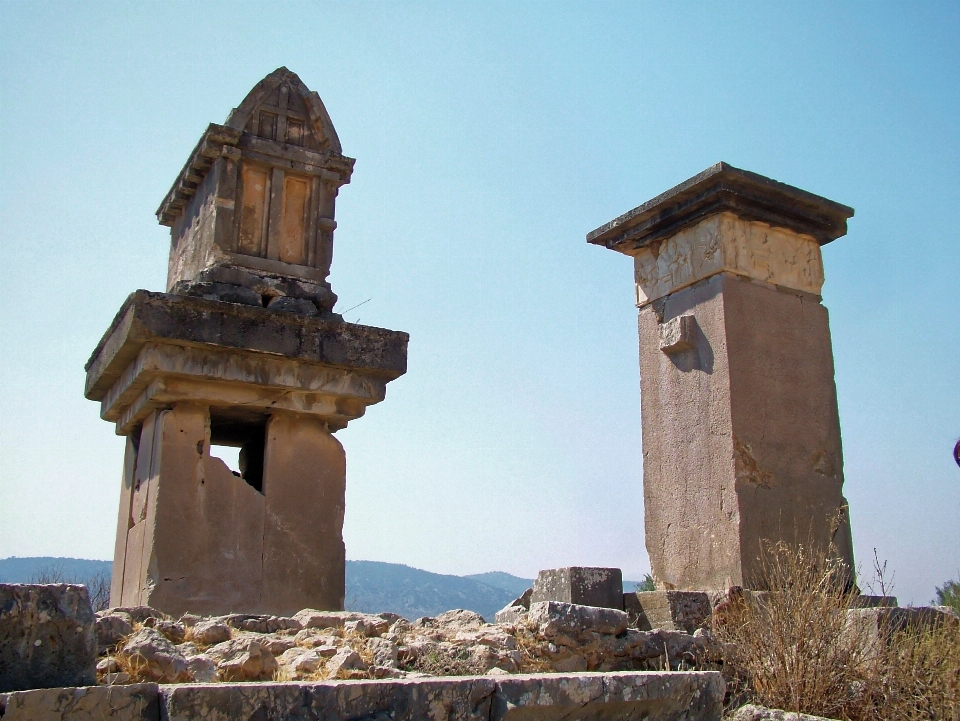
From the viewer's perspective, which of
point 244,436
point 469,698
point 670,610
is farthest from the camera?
point 244,436

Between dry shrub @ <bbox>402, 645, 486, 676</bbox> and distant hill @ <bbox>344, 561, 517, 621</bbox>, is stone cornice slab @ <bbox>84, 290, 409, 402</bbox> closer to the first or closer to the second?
dry shrub @ <bbox>402, 645, 486, 676</bbox>

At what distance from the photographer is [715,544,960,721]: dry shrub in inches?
176

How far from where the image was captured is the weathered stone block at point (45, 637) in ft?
8.89

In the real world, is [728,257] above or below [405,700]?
above

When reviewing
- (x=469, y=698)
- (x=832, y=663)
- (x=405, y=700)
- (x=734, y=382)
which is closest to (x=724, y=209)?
(x=734, y=382)

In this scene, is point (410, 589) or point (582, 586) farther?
point (410, 589)

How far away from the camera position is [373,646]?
11.9ft

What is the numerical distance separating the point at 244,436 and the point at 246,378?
125cm

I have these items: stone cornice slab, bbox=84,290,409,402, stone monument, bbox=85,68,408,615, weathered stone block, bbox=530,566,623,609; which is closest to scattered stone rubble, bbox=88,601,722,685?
weathered stone block, bbox=530,566,623,609

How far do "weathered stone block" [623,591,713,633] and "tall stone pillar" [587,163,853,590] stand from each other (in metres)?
0.30

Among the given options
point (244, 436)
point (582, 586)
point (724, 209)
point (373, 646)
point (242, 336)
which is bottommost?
point (373, 646)

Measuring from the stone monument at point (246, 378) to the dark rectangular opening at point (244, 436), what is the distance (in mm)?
31

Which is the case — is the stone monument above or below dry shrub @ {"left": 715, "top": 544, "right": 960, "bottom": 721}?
above

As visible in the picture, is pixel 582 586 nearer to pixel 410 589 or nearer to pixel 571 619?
pixel 571 619
